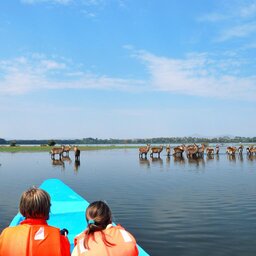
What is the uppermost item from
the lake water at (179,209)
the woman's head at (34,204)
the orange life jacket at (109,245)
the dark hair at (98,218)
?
the woman's head at (34,204)

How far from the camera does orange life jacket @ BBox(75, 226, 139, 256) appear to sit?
4.10m

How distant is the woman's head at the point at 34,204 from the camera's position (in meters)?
4.08

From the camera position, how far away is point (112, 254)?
13.5ft

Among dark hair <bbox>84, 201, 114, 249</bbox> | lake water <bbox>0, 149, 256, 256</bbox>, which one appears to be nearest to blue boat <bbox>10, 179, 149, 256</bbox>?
lake water <bbox>0, 149, 256, 256</bbox>

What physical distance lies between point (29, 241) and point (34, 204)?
41cm

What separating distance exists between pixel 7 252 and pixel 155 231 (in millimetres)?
6359

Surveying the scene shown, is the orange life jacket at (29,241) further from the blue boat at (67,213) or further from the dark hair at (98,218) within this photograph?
the blue boat at (67,213)

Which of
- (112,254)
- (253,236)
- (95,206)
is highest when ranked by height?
(95,206)

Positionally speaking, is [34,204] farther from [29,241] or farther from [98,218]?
[98,218]

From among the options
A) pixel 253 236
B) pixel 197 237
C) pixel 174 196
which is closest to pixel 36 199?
pixel 197 237

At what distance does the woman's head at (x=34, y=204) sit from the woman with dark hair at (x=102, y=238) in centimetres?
50

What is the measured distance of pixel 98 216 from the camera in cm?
409

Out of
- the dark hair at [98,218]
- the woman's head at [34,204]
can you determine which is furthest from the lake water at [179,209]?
the woman's head at [34,204]

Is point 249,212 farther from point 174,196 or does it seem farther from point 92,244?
point 92,244
